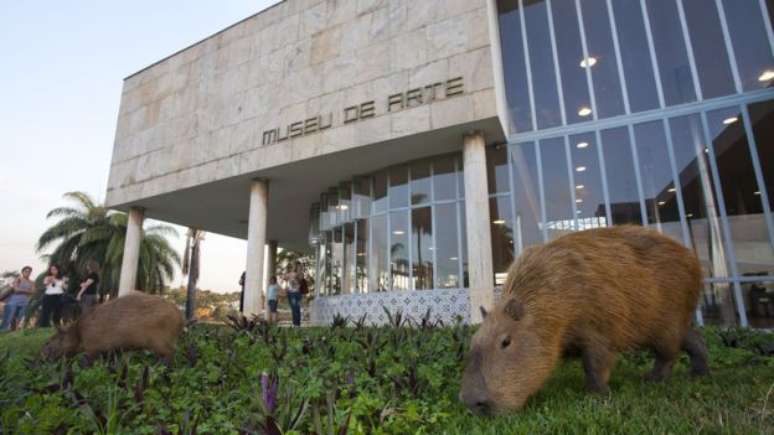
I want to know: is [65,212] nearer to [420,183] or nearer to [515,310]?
[420,183]

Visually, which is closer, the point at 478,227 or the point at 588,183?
the point at 588,183

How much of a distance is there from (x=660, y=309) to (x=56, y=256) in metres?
34.2

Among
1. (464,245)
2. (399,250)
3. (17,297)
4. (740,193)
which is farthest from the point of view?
(399,250)

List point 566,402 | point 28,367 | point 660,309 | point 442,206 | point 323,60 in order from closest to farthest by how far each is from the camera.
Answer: point 566,402 < point 660,309 < point 28,367 < point 442,206 < point 323,60

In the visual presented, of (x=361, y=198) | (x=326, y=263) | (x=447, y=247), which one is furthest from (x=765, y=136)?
(x=326, y=263)

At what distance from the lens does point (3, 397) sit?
3.19 metres

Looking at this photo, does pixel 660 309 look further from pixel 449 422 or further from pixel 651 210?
pixel 651 210

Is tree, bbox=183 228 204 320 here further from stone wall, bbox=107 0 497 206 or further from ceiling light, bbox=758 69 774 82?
ceiling light, bbox=758 69 774 82

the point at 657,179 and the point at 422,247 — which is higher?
the point at 657,179

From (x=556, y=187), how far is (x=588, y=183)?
84 centimetres

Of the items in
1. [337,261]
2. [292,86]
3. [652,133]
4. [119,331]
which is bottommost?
[119,331]

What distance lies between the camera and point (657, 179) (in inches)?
435

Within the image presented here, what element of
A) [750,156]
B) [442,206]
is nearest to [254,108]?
[442,206]

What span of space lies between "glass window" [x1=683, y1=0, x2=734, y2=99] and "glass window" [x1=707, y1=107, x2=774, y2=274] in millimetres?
726
